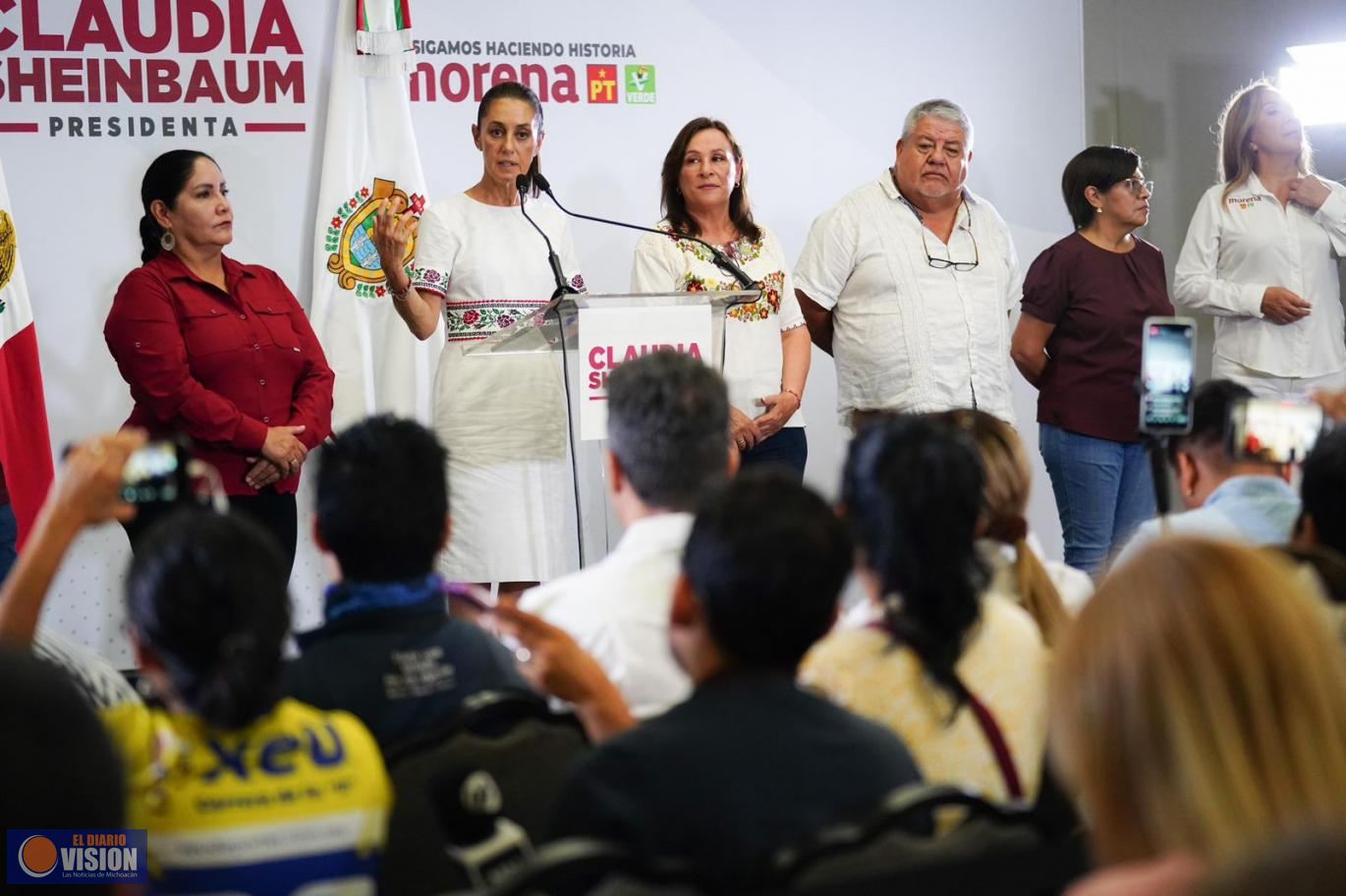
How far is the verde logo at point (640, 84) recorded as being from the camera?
18.8ft

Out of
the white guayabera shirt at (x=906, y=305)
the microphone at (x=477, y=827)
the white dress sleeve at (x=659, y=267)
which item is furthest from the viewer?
the white guayabera shirt at (x=906, y=305)

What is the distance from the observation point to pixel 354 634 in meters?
1.91

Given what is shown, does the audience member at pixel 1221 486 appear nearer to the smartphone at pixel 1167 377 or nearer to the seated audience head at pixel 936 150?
the smartphone at pixel 1167 377

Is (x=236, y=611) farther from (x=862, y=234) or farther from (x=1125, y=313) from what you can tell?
(x=1125, y=313)

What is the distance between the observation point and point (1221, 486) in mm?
2836

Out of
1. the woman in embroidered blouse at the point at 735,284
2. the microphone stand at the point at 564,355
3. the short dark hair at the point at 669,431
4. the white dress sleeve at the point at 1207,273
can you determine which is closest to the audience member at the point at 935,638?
the short dark hair at the point at 669,431

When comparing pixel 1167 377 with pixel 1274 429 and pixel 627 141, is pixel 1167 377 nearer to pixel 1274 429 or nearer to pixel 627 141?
pixel 1274 429

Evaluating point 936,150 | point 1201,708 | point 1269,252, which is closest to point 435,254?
point 936,150

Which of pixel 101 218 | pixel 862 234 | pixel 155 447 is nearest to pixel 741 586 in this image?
pixel 155 447

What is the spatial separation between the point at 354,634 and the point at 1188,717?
1191 millimetres

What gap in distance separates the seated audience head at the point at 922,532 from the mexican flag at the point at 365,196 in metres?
3.47

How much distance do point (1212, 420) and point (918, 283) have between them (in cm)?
185

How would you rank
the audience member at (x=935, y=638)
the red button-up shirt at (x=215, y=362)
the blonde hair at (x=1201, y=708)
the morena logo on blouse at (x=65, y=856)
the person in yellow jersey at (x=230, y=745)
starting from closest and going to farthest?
the blonde hair at (x=1201, y=708) → the morena logo on blouse at (x=65, y=856) → the person in yellow jersey at (x=230, y=745) → the audience member at (x=935, y=638) → the red button-up shirt at (x=215, y=362)

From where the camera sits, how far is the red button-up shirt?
13.2 ft
